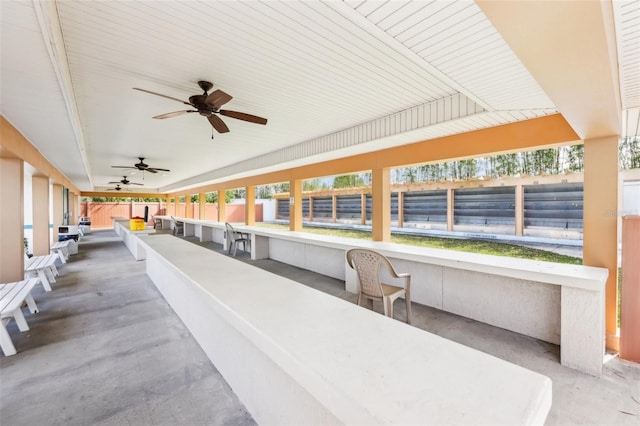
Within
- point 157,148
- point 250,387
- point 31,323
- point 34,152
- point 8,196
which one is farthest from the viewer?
point 157,148

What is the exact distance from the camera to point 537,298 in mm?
2861

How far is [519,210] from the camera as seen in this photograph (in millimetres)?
8203

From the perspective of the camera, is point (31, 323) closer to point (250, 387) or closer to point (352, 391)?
point (250, 387)

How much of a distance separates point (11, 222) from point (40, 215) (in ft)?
8.14

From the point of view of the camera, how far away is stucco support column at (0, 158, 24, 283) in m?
3.95

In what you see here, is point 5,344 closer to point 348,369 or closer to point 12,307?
point 12,307

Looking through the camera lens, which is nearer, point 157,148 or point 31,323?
point 31,323

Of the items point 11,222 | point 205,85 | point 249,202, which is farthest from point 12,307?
point 249,202

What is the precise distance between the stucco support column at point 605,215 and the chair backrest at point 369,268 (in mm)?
2039

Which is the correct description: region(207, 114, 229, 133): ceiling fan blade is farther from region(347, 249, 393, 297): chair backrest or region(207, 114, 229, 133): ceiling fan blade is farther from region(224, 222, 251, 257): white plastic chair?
region(224, 222, 251, 257): white plastic chair

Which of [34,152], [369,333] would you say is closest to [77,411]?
[369,333]

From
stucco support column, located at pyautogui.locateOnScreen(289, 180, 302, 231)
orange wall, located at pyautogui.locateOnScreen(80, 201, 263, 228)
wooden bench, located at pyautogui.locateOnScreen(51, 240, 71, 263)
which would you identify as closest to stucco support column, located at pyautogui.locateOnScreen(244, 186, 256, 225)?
stucco support column, located at pyautogui.locateOnScreen(289, 180, 302, 231)

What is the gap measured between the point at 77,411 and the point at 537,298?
13.3ft

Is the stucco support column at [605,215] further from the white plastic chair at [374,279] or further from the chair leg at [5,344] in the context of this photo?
the chair leg at [5,344]
